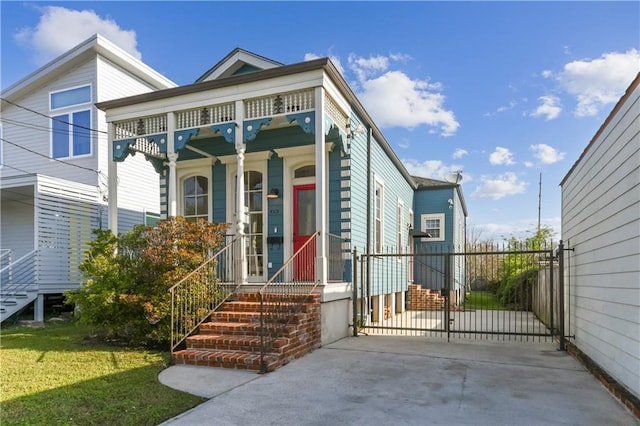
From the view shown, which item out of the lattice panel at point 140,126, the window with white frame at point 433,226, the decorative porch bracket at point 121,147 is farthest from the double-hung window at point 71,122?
the window with white frame at point 433,226

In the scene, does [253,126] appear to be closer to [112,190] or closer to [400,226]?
[112,190]

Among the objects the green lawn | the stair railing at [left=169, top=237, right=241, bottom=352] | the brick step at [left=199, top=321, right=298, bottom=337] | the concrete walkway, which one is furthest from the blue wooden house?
the green lawn

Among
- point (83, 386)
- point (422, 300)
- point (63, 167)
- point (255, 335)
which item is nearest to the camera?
point (83, 386)

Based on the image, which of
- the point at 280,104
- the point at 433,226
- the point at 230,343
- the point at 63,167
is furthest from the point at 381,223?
the point at 63,167

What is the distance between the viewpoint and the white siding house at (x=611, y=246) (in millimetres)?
3908

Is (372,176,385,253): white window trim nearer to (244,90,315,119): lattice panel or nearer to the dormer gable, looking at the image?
(244,90,315,119): lattice panel

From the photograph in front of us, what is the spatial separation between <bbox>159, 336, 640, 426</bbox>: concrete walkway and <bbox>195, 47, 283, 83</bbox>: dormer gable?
20.9 ft

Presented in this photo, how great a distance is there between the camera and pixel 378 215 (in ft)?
34.7

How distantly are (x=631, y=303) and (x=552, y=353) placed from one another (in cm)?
326

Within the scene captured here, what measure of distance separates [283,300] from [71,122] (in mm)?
10785

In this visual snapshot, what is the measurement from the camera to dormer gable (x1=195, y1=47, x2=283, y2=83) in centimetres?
931

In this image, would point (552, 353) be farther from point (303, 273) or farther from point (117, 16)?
point (117, 16)

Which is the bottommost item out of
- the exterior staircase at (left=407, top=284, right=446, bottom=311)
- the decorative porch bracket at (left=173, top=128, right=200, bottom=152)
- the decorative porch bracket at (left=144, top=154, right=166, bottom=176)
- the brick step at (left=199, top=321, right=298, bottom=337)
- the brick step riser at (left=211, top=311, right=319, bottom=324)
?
the exterior staircase at (left=407, top=284, right=446, bottom=311)

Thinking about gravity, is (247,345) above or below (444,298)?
above
